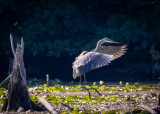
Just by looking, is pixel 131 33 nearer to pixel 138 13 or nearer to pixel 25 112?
pixel 138 13

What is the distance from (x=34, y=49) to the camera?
29.6ft

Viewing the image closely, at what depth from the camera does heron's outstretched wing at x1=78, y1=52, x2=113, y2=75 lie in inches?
208

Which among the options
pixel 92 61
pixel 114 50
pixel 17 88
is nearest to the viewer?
pixel 17 88

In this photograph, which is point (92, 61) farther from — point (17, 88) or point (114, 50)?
point (17, 88)

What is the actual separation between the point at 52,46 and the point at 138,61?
3167 millimetres

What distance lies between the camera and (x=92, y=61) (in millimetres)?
5406

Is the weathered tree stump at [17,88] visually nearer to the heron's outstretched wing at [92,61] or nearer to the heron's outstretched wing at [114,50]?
the heron's outstretched wing at [92,61]

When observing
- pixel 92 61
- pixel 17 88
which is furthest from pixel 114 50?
pixel 17 88

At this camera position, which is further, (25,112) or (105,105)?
(105,105)

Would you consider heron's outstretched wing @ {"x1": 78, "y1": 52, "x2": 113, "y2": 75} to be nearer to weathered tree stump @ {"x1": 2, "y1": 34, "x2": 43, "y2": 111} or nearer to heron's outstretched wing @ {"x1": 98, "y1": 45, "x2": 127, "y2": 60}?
heron's outstretched wing @ {"x1": 98, "y1": 45, "x2": 127, "y2": 60}

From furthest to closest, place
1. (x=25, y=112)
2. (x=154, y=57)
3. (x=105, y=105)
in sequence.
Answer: (x=154, y=57) → (x=105, y=105) → (x=25, y=112)

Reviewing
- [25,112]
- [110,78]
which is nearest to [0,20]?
[110,78]

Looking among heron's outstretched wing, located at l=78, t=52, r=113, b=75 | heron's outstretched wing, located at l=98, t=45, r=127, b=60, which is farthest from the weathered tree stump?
heron's outstretched wing, located at l=98, t=45, r=127, b=60

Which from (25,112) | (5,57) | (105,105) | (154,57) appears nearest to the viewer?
(25,112)
